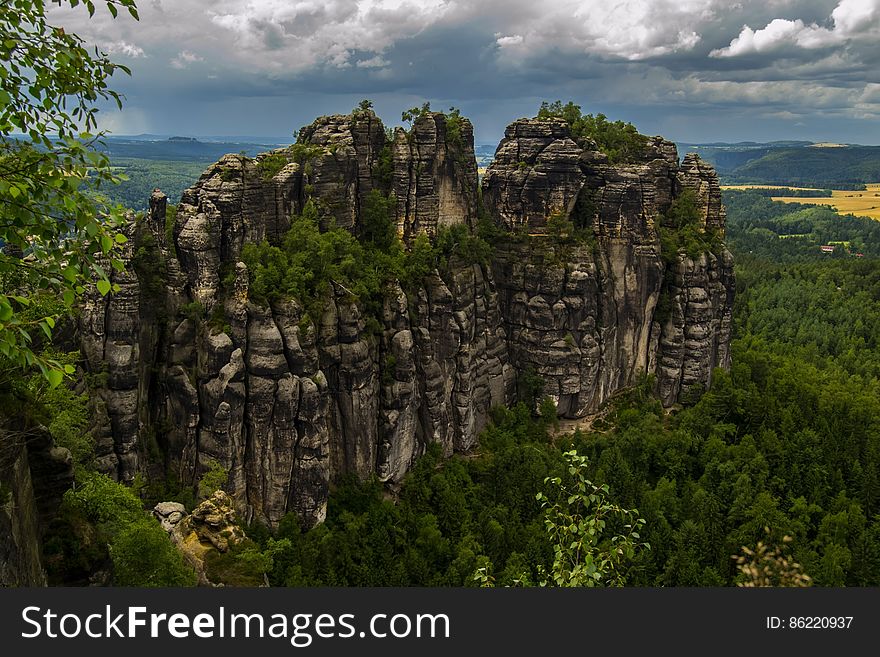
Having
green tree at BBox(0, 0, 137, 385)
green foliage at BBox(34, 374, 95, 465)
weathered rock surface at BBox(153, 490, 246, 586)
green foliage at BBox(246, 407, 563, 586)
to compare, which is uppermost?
green tree at BBox(0, 0, 137, 385)

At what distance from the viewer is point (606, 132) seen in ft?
240

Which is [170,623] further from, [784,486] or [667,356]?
[667,356]

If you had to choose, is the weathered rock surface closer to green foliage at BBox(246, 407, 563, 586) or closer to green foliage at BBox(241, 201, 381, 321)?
green foliage at BBox(246, 407, 563, 586)

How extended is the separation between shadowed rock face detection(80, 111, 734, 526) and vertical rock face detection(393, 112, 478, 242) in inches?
5.9

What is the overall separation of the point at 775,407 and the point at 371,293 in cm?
4095

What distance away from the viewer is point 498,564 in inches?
1804

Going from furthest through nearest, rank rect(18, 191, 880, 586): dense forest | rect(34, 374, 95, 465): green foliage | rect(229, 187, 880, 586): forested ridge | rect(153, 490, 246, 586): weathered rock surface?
rect(229, 187, 880, 586): forested ridge, rect(18, 191, 880, 586): dense forest, rect(153, 490, 246, 586): weathered rock surface, rect(34, 374, 95, 465): green foliage

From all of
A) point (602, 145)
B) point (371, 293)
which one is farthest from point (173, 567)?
point (602, 145)

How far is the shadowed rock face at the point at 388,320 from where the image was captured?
42.2 m

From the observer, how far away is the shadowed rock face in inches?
1663

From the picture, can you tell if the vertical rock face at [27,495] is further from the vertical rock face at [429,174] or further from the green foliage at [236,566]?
the vertical rock face at [429,174]

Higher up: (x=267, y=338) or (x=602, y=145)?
(x=602, y=145)

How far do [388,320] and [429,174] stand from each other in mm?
14523

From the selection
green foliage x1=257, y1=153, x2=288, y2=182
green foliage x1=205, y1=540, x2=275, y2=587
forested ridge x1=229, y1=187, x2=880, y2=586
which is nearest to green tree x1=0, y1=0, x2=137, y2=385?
green foliage x1=205, y1=540, x2=275, y2=587
